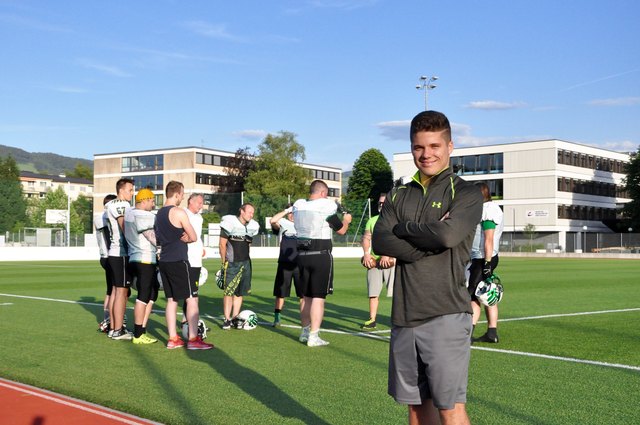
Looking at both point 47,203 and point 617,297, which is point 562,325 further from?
point 47,203

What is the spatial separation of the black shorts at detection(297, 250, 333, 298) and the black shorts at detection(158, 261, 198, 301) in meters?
1.43

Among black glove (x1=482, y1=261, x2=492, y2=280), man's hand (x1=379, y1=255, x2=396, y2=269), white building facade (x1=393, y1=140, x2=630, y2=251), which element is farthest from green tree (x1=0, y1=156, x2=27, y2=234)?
white building facade (x1=393, y1=140, x2=630, y2=251)

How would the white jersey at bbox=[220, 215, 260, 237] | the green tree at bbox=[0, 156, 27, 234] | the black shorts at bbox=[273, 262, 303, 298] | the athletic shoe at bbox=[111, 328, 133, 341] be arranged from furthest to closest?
the green tree at bbox=[0, 156, 27, 234], the black shorts at bbox=[273, 262, 303, 298], the white jersey at bbox=[220, 215, 260, 237], the athletic shoe at bbox=[111, 328, 133, 341]

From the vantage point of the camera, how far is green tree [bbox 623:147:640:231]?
2926 inches

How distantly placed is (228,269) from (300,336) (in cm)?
196

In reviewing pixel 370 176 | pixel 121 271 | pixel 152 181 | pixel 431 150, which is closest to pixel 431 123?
pixel 431 150

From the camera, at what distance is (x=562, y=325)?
10914mm

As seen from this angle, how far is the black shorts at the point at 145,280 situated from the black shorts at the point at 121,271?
11.5 inches

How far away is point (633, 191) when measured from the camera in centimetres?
7562

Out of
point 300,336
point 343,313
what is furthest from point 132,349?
point 343,313

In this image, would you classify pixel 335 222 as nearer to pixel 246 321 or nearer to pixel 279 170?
pixel 246 321

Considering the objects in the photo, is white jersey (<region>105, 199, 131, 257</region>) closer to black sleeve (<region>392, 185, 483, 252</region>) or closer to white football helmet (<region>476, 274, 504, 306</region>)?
white football helmet (<region>476, 274, 504, 306</region>)

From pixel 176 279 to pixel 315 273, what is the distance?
1.71 metres

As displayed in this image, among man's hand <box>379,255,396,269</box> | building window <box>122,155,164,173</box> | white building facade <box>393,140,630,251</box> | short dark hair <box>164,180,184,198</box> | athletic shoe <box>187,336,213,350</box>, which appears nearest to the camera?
man's hand <box>379,255,396,269</box>
